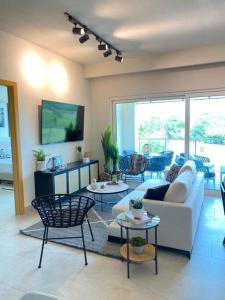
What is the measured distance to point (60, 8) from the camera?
2.99 metres

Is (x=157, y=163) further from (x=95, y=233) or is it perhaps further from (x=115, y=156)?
(x=95, y=233)

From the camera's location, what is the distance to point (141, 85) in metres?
5.58

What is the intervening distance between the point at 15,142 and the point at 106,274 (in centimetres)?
264

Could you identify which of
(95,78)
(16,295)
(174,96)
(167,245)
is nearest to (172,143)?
(174,96)

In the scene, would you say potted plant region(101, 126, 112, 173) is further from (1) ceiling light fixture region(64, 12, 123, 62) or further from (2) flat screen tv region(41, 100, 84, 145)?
(1) ceiling light fixture region(64, 12, 123, 62)

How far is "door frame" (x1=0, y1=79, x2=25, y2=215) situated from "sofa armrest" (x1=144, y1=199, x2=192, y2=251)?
2380mm

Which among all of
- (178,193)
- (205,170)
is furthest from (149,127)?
(178,193)

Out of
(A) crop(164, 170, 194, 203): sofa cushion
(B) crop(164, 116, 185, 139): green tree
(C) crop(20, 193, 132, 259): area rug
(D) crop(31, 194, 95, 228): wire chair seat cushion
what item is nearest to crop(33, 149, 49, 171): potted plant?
(C) crop(20, 193, 132, 259): area rug

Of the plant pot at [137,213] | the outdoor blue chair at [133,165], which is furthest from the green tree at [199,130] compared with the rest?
the plant pot at [137,213]

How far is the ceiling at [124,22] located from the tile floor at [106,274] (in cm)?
301

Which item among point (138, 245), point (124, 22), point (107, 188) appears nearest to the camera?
point (138, 245)


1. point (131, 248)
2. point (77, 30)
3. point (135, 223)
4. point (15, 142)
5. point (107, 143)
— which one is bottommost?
point (131, 248)

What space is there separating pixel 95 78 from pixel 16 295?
5.05 m

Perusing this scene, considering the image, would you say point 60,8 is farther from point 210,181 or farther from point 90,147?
point 210,181
